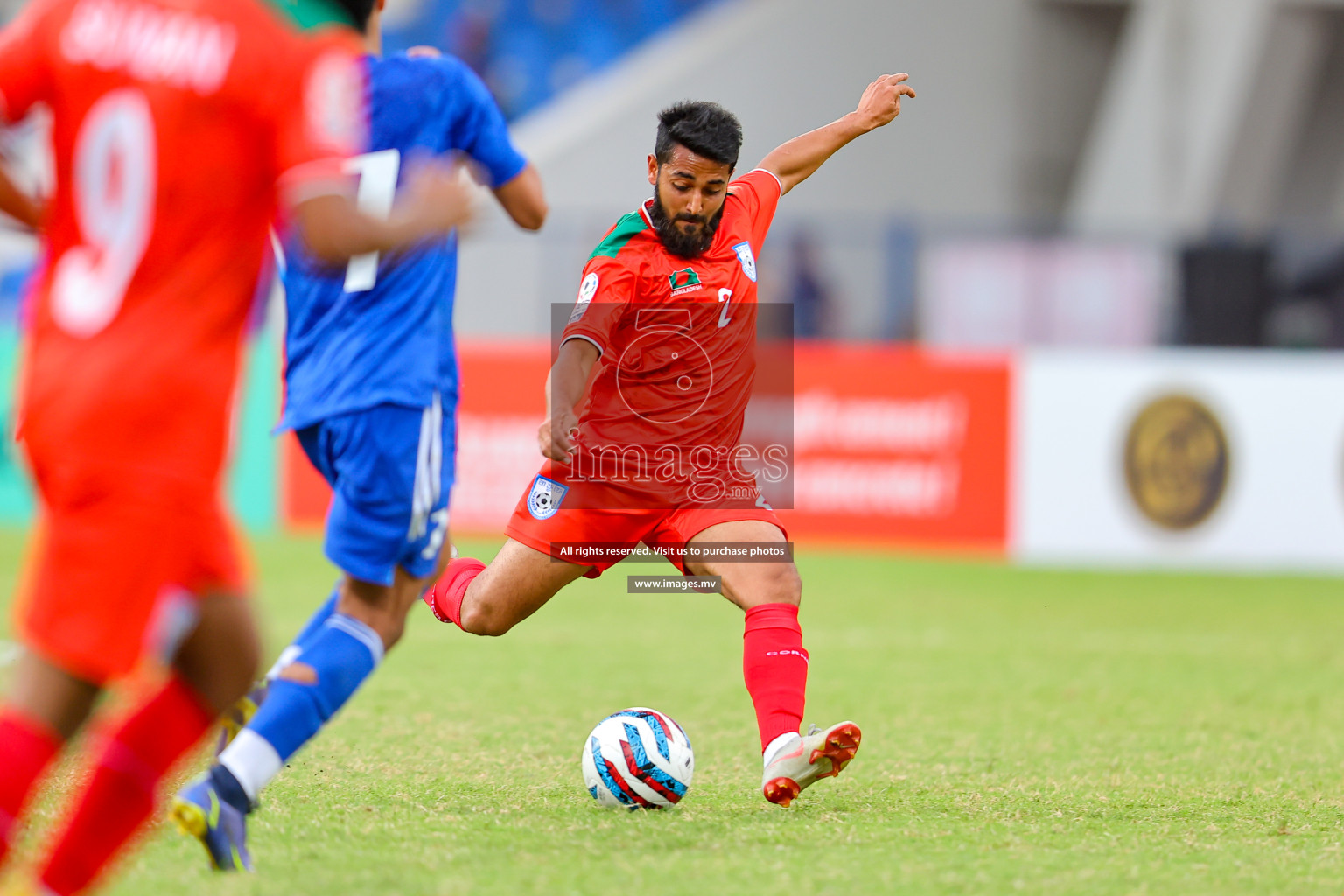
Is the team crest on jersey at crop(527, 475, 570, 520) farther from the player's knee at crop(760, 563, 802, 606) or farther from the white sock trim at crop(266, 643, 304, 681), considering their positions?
the white sock trim at crop(266, 643, 304, 681)

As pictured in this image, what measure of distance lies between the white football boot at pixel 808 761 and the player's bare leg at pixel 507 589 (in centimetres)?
86

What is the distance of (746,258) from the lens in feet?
14.7

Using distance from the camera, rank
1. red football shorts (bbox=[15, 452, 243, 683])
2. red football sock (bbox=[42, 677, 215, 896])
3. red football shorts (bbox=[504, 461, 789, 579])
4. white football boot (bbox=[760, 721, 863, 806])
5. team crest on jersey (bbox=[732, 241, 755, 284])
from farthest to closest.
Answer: team crest on jersey (bbox=[732, 241, 755, 284]) → red football shorts (bbox=[504, 461, 789, 579]) → white football boot (bbox=[760, 721, 863, 806]) → red football sock (bbox=[42, 677, 215, 896]) → red football shorts (bbox=[15, 452, 243, 683])

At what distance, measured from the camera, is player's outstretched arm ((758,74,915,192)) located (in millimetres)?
4789

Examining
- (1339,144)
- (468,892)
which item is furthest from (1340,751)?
(1339,144)

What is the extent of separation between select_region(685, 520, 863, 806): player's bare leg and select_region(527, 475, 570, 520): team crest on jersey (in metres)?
0.42

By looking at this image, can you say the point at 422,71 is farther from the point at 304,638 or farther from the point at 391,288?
the point at 304,638

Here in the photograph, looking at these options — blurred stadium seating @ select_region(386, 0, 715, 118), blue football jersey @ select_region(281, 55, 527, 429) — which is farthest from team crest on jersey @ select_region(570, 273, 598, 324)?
blurred stadium seating @ select_region(386, 0, 715, 118)

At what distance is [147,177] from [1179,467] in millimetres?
10230

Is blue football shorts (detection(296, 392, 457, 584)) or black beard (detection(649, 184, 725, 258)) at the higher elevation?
black beard (detection(649, 184, 725, 258))

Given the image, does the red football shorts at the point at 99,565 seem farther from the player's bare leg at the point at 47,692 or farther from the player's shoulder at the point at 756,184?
the player's shoulder at the point at 756,184

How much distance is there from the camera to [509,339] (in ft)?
41.8

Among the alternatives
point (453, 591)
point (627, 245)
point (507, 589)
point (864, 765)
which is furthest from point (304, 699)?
point (864, 765)

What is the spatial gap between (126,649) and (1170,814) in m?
2.81
